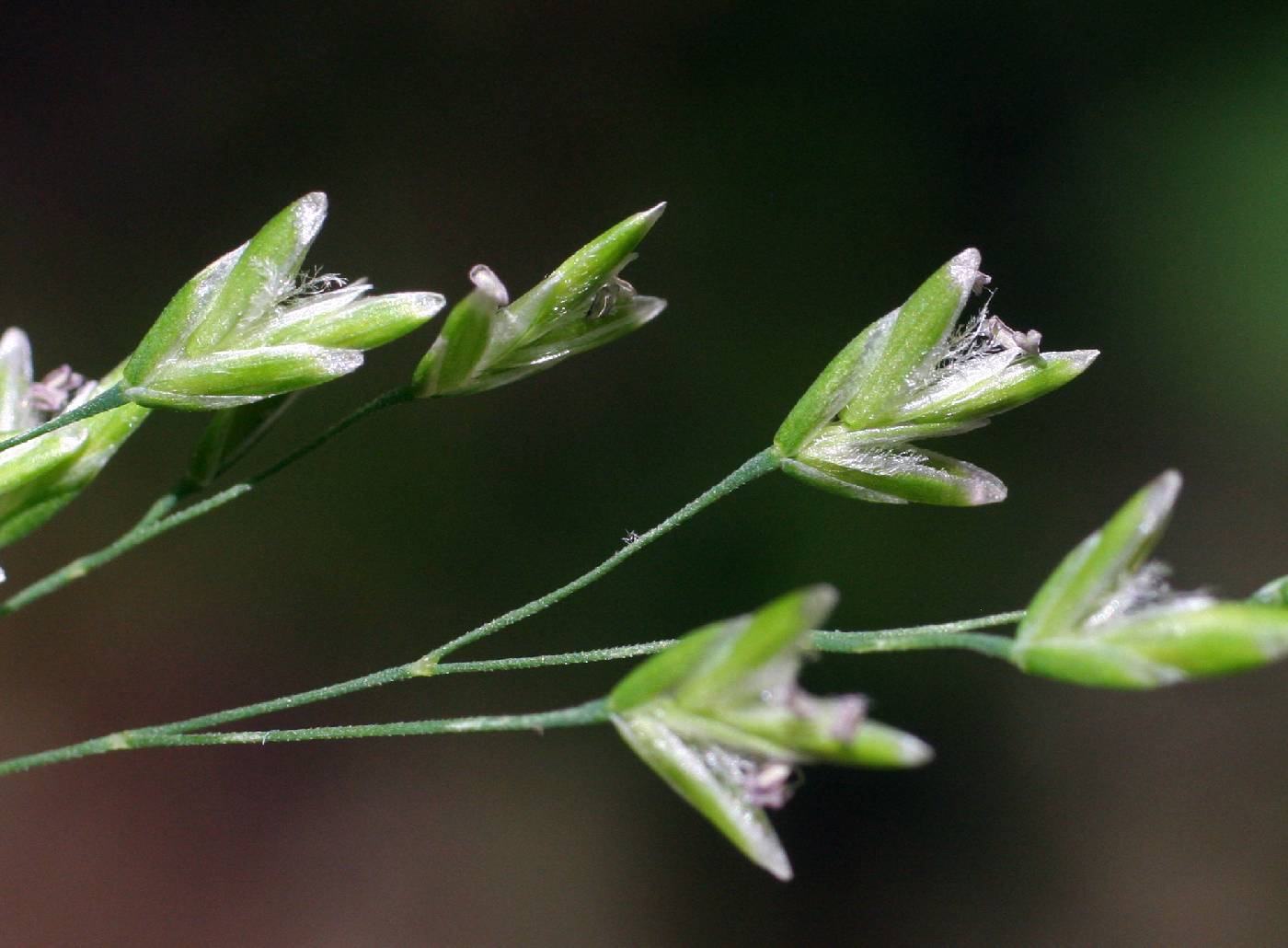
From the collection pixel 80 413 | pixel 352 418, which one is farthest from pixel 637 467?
pixel 80 413

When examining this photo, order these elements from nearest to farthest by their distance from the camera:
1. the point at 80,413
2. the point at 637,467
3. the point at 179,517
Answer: the point at 80,413, the point at 179,517, the point at 637,467

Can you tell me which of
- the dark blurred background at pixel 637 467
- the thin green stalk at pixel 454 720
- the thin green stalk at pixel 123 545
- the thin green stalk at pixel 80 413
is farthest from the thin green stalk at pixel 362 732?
the dark blurred background at pixel 637 467

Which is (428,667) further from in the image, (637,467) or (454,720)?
(637,467)

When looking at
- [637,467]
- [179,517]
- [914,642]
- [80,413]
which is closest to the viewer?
[914,642]

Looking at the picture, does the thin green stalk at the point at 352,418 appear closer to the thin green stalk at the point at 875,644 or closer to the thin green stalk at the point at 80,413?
the thin green stalk at the point at 80,413

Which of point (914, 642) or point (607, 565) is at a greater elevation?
point (607, 565)

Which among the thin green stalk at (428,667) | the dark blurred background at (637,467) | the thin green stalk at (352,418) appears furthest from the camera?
the dark blurred background at (637,467)

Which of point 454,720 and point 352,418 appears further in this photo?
point 352,418
